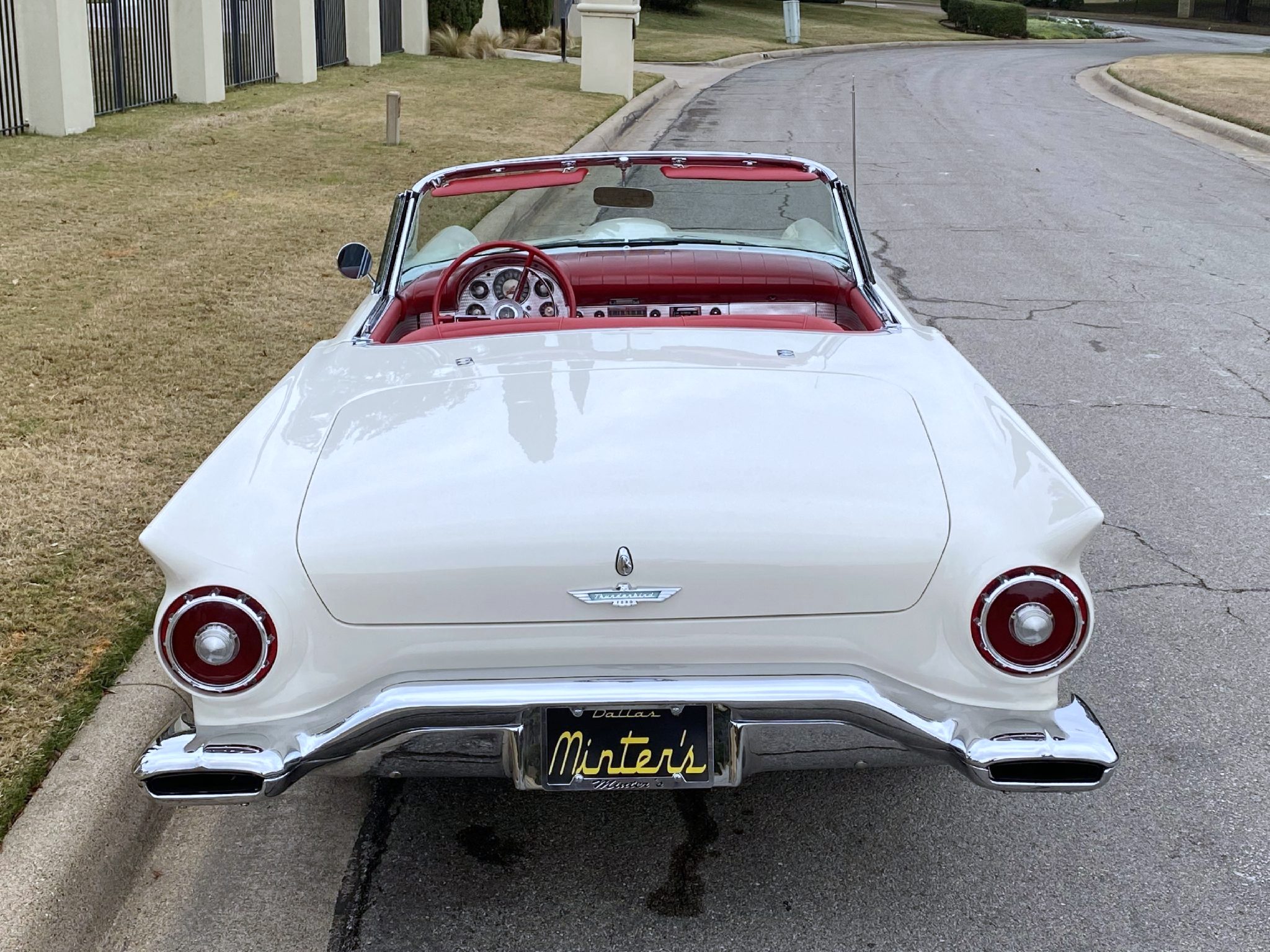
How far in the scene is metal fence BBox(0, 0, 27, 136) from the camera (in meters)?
12.8

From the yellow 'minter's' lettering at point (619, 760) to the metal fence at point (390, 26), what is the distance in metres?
23.2

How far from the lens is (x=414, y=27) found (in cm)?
2506

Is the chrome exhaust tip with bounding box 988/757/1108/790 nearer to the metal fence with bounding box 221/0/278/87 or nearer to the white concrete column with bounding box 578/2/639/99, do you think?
the metal fence with bounding box 221/0/278/87

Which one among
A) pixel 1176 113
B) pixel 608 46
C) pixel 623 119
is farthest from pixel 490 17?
pixel 1176 113

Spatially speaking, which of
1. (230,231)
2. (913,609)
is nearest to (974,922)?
(913,609)

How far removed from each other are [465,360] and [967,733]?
1515mm

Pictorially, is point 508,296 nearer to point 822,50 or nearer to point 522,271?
point 522,271

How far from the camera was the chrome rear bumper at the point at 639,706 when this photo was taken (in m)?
2.47

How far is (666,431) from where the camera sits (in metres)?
2.77

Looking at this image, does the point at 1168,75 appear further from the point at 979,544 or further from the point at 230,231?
the point at 979,544

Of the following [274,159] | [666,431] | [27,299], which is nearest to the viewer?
[666,431]

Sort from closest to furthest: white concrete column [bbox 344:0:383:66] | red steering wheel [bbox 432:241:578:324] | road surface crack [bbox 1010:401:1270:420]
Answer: red steering wheel [bbox 432:241:578:324] < road surface crack [bbox 1010:401:1270:420] < white concrete column [bbox 344:0:383:66]

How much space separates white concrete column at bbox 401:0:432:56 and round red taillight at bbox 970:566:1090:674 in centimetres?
2447

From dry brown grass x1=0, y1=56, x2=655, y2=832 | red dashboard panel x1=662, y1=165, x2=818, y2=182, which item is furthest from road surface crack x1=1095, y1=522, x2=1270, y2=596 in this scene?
dry brown grass x1=0, y1=56, x2=655, y2=832
